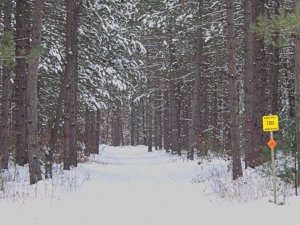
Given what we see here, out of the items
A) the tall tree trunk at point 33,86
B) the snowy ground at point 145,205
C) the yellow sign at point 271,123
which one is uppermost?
the tall tree trunk at point 33,86

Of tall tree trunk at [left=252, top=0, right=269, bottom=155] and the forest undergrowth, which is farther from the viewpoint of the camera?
tall tree trunk at [left=252, top=0, right=269, bottom=155]

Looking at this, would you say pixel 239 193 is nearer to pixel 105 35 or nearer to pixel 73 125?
pixel 73 125

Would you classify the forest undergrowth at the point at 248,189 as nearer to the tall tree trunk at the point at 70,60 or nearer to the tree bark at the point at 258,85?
the tree bark at the point at 258,85

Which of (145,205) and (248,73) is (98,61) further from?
(145,205)

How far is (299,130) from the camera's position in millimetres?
8070

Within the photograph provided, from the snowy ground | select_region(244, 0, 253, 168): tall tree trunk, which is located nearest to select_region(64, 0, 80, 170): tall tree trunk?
the snowy ground

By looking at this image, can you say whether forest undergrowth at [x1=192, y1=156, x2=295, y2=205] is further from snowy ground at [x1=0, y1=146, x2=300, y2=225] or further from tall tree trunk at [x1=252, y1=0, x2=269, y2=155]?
tall tree trunk at [x1=252, y1=0, x2=269, y2=155]

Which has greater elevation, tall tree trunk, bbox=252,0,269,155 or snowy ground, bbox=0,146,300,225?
tall tree trunk, bbox=252,0,269,155

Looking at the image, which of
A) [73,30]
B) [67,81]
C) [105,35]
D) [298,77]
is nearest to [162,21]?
[105,35]

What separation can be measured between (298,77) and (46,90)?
12578 mm

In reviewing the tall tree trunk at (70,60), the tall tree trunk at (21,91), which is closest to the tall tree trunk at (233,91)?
the tall tree trunk at (70,60)

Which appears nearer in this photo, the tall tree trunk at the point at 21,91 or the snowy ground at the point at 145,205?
the snowy ground at the point at 145,205

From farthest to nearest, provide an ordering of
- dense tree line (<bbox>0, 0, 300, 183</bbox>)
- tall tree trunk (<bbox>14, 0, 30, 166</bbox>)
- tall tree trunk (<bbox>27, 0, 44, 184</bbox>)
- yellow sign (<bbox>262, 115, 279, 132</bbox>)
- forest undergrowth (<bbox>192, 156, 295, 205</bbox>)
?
tall tree trunk (<bbox>14, 0, 30, 166</bbox>) < dense tree line (<bbox>0, 0, 300, 183</bbox>) < tall tree trunk (<bbox>27, 0, 44, 184</bbox>) < forest undergrowth (<bbox>192, 156, 295, 205</bbox>) < yellow sign (<bbox>262, 115, 279, 132</bbox>)

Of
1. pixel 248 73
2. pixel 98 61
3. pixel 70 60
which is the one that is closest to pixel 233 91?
pixel 248 73
